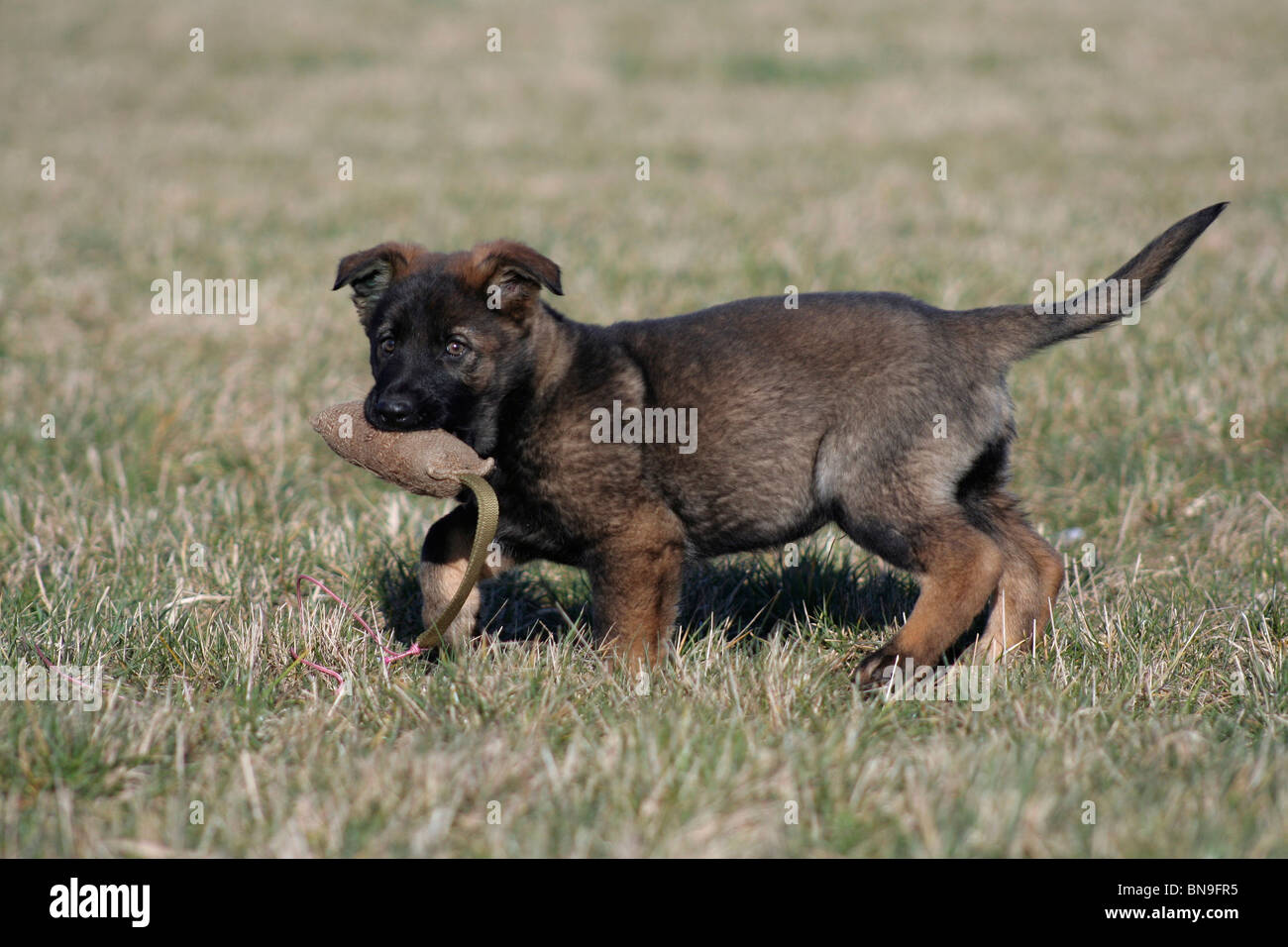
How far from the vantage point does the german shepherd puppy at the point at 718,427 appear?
374 centimetres

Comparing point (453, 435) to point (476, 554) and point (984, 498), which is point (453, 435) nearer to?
point (476, 554)

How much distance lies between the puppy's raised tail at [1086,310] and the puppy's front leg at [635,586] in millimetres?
1201

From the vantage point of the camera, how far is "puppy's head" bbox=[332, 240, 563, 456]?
367 cm

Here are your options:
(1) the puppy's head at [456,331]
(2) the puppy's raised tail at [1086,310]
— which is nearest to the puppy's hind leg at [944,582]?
(2) the puppy's raised tail at [1086,310]

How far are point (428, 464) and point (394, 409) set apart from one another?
221 mm

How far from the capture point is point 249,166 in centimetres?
1337

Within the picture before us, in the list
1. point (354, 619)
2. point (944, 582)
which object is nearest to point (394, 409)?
point (354, 619)

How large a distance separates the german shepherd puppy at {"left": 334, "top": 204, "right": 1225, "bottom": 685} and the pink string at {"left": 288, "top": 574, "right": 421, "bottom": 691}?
190 mm

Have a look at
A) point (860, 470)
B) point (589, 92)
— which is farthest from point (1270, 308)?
point (589, 92)

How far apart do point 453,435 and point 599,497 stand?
1.56ft

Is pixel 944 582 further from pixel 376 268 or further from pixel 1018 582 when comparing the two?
pixel 376 268

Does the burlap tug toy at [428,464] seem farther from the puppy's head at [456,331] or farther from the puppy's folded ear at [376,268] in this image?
the puppy's folded ear at [376,268]

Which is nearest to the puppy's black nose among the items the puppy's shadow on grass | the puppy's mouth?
the puppy's mouth

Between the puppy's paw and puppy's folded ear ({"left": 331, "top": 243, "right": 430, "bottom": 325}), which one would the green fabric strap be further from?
the puppy's paw
